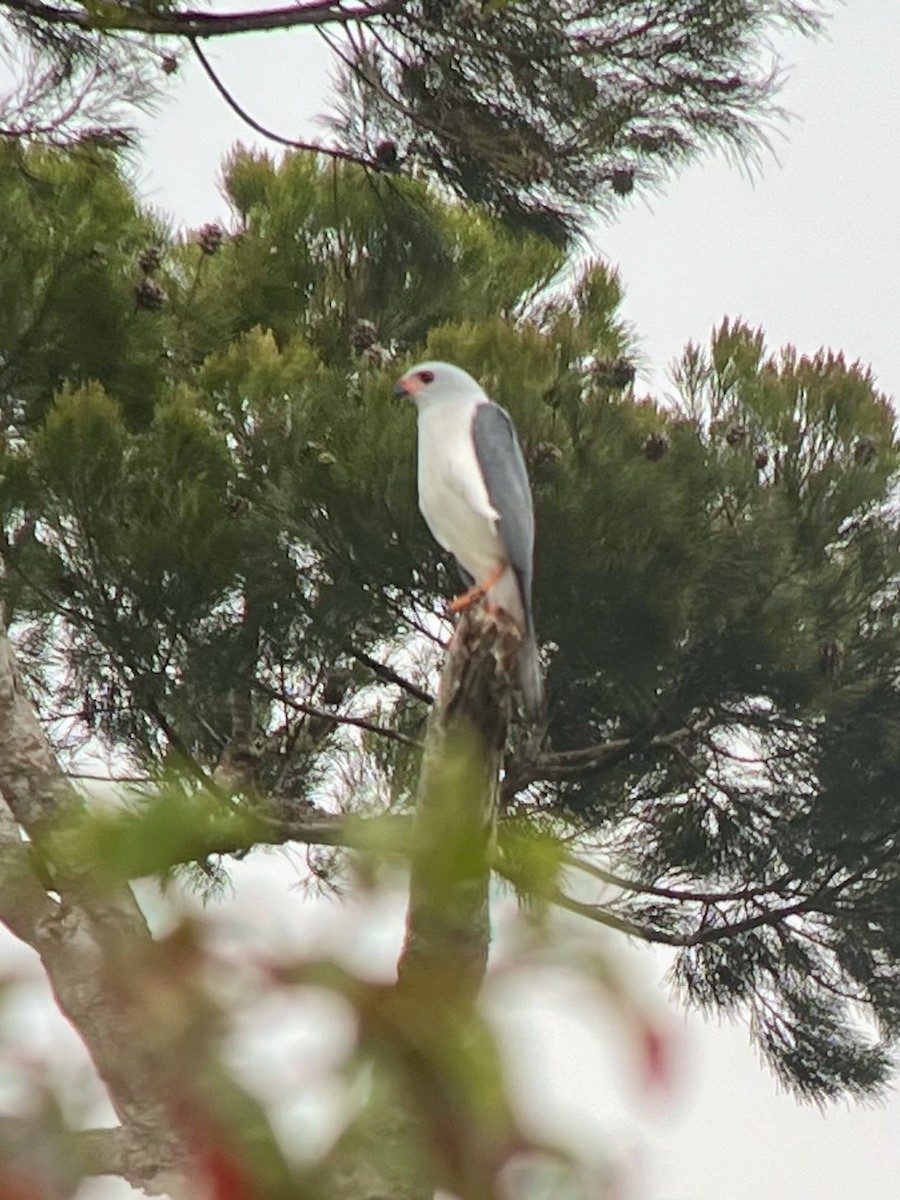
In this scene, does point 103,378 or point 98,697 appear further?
point 98,697

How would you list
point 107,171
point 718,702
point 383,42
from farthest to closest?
point 718,702, point 107,171, point 383,42

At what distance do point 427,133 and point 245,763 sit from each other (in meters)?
1.31

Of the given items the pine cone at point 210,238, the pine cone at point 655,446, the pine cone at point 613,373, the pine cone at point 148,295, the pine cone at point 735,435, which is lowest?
the pine cone at point 655,446

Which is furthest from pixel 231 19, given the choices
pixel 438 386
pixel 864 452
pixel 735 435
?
pixel 864 452

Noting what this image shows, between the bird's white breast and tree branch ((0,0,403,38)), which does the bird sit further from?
tree branch ((0,0,403,38))

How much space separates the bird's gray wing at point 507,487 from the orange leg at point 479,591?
0.02 m

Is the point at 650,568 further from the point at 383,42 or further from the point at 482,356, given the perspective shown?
the point at 383,42

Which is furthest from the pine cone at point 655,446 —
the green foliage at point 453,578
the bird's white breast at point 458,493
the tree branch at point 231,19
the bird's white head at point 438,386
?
the tree branch at point 231,19

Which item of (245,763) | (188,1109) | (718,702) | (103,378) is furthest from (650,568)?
(188,1109)

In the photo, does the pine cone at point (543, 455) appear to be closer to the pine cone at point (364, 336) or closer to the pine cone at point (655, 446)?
the pine cone at point (655, 446)

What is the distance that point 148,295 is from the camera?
362 centimetres

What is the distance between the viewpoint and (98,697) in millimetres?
3965

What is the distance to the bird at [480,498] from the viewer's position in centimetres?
249

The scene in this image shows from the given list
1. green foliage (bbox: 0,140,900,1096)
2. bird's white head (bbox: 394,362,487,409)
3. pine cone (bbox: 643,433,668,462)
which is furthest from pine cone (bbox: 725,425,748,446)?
bird's white head (bbox: 394,362,487,409)
